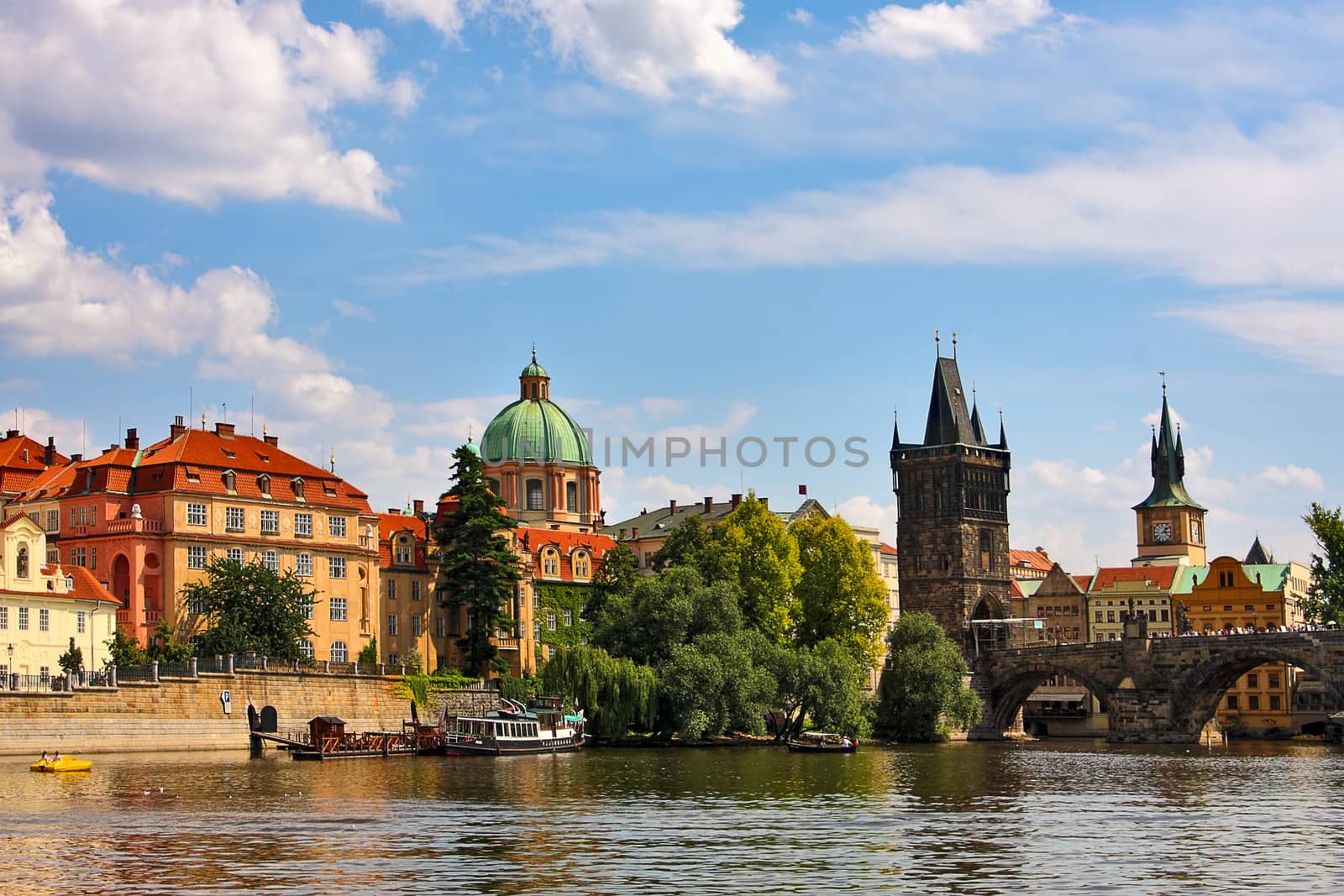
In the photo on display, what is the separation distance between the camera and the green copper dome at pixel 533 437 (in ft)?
523

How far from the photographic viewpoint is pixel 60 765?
72.0 metres

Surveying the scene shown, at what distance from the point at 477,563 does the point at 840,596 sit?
89.4ft

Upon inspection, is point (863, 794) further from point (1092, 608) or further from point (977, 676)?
point (1092, 608)

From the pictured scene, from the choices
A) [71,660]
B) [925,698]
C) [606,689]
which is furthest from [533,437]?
[71,660]

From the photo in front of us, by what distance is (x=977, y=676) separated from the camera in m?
141

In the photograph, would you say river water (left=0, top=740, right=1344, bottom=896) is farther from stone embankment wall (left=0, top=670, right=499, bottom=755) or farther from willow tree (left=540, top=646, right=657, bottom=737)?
willow tree (left=540, top=646, right=657, bottom=737)

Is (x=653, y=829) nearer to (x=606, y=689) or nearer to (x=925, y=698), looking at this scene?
(x=606, y=689)

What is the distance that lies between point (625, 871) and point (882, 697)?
77.8 meters

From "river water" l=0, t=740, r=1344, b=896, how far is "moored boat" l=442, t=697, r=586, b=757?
8.63m

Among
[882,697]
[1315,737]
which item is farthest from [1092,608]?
[882,697]

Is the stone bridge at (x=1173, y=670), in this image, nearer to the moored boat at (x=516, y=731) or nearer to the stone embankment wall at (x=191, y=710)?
the moored boat at (x=516, y=731)

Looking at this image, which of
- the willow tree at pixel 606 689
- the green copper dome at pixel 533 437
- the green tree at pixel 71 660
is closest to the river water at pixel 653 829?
the green tree at pixel 71 660

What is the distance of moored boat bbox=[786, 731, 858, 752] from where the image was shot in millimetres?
100312

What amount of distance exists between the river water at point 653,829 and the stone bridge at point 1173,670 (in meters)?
34.0
